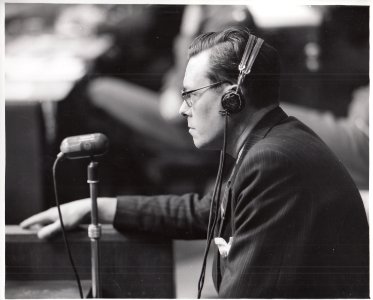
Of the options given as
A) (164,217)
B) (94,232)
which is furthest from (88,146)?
(164,217)

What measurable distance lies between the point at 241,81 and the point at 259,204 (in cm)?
37

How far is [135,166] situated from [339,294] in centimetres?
76

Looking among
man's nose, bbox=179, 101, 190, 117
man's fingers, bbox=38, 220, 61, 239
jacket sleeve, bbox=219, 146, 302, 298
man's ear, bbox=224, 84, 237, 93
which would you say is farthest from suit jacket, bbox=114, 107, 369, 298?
man's fingers, bbox=38, 220, 61, 239

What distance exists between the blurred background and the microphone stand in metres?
0.18

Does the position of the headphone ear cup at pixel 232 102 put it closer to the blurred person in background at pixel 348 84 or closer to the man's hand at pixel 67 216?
the blurred person in background at pixel 348 84

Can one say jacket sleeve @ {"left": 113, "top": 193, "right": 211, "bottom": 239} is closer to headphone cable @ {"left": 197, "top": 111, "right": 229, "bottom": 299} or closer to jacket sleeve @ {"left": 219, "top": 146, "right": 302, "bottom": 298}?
headphone cable @ {"left": 197, "top": 111, "right": 229, "bottom": 299}

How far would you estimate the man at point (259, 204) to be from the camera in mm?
1212

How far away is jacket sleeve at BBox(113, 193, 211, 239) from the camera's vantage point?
1.61 meters

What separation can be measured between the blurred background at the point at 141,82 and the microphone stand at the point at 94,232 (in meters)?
0.18

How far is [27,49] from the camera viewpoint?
5.24ft

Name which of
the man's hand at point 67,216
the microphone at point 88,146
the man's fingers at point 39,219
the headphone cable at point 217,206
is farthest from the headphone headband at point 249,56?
the man's fingers at point 39,219

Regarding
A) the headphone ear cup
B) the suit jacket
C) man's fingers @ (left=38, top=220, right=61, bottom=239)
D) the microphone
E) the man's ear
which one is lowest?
man's fingers @ (left=38, top=220, right=61, bottom=239)

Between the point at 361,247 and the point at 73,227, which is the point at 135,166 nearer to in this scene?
the point at 73,227

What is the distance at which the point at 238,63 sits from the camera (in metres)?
1.37
